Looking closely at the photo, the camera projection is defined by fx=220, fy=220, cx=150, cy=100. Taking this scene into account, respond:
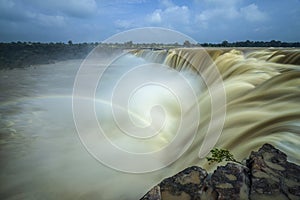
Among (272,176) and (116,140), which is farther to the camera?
(116,140)

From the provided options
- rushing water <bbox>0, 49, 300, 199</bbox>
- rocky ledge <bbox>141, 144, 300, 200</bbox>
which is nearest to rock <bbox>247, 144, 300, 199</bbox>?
rocky ledge <bbox>141, 144, 300, 200</bbox>

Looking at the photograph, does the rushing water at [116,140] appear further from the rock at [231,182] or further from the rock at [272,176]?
the rock at [231,182]

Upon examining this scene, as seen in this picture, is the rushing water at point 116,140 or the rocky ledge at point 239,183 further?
the rushing water at point 116,140

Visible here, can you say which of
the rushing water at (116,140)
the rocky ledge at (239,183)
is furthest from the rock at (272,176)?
the rushing water at (116,140)

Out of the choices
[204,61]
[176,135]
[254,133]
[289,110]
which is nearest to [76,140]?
[176,135]

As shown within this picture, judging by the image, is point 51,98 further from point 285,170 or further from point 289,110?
point 285,170

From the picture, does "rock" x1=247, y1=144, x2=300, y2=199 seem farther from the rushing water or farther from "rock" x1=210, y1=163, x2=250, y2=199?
the rushing water

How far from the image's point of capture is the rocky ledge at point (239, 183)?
186 cm

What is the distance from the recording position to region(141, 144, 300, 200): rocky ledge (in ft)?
6.11

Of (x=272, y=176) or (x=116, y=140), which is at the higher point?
(x=272, y=176)

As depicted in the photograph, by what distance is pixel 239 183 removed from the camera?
1.94m

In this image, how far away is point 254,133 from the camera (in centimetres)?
430

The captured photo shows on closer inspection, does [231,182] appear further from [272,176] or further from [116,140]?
[116,140]

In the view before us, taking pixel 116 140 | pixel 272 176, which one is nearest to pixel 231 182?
pixel 272 176
